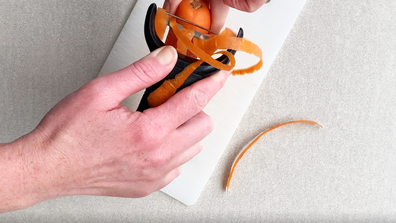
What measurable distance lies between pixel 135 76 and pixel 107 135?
0.13 m

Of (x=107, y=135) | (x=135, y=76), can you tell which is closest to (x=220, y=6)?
(x=135, y=76)

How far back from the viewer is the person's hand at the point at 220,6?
75 centimetres

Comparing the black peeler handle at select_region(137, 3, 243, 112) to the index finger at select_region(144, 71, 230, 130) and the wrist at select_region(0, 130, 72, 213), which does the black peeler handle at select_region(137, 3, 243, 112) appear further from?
the wrist at select_region(0, 130, 72, 213)

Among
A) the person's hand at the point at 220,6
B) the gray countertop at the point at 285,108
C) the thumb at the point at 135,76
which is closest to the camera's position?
the thumb at the point at 135,76

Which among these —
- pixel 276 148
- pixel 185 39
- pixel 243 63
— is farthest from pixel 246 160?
pixel 185 39

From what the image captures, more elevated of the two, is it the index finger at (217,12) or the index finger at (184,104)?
the index finger at (217,12)

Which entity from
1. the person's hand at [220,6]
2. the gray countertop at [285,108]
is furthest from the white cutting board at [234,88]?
the person's hand at [220,6]

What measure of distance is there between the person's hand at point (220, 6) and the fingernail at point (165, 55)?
21 centimetres

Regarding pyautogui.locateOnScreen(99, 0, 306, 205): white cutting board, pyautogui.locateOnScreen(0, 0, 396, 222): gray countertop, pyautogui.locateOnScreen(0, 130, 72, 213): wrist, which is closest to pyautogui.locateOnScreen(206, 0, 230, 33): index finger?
pyautogui.locateOnScreen(99, 0, 306, 205): white cutting board

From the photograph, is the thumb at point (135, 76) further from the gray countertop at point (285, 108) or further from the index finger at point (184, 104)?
the gray countertop at point (285, 108)

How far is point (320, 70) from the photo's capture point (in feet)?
3.37

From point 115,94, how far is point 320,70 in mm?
694

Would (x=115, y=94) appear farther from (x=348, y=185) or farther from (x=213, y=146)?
(x=348, y=185)

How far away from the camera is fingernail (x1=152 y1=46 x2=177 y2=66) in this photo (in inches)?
24.9
